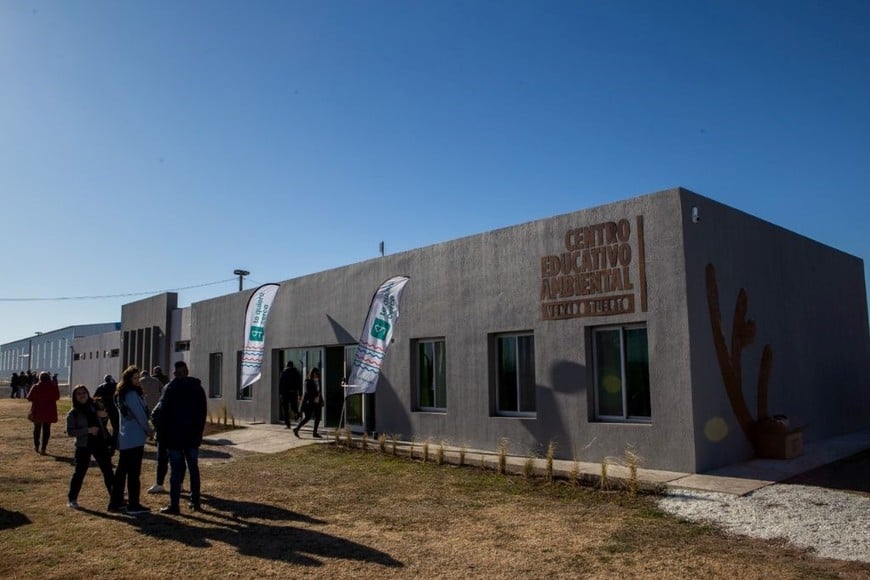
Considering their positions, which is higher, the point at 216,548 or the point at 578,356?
the point at 578,356

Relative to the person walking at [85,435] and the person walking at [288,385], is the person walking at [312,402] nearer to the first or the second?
the person walking at [288,385]

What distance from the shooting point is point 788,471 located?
33.0ft

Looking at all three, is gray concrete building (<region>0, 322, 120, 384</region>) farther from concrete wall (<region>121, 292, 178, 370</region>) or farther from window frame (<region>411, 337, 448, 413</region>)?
window frame (<region>411, 337, 448, 413</region>)

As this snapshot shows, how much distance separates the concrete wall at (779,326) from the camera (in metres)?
10.4

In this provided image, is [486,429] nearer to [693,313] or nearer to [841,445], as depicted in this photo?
[693,313]

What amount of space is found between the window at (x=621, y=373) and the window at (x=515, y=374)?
1376 millimetres

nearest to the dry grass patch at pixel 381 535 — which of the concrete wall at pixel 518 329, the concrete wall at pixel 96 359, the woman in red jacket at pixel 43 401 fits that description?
the concrete wall at pixel 518 329

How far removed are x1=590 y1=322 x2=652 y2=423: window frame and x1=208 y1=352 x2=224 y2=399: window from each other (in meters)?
14.3

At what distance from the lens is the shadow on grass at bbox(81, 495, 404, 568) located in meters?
6.54

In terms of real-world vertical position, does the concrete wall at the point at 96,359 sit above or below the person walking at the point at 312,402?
above

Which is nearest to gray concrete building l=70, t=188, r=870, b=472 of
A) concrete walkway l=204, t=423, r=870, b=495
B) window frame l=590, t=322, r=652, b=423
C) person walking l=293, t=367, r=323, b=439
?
window frame l=590, t=322, r=652, b=423

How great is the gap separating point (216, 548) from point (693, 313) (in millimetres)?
7300

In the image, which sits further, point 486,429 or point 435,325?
point 435,325

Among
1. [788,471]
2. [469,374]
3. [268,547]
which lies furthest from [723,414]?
[268,547]
